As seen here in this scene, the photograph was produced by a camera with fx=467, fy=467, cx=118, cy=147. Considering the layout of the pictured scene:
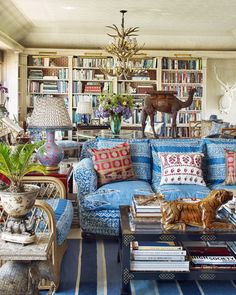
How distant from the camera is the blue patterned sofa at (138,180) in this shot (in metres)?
3.99


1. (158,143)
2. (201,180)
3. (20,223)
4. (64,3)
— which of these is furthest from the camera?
(64,3)

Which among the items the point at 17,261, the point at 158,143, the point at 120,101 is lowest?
the point at 17,261

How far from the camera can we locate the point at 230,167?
14.3 ft

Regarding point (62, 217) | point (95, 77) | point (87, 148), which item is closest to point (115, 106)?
point (87, 148)

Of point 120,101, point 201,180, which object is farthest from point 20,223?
point 120,101

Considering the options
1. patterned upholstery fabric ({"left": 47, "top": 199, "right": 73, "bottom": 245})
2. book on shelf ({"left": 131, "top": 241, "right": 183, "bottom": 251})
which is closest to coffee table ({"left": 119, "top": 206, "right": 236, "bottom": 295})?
book on shelf ({"left": 131, "top": 241, "right": 183, "bottom": 251})

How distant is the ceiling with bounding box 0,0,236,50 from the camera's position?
283 inches

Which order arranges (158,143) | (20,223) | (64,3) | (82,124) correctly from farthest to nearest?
1. (82,124)
2. (64,3)
3. (158,143)
4. (20,223)

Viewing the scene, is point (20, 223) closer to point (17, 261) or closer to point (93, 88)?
point (17, 261)

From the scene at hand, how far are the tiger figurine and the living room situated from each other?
11 centimetres

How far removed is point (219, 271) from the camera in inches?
116

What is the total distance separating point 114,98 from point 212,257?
10.9 feet

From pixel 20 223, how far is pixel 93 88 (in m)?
7.75

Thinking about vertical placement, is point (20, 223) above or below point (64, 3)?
below
